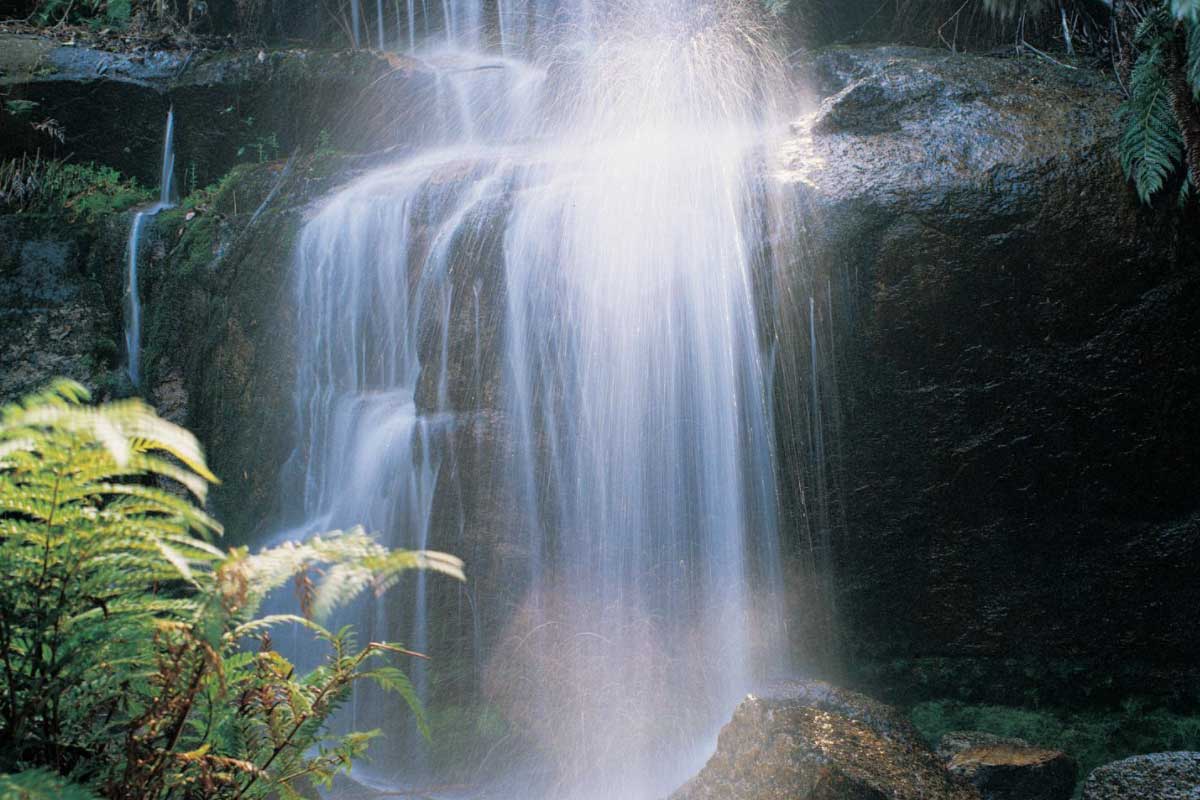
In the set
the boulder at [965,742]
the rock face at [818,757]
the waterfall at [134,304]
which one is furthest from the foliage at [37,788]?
the waterfall at [134,304]

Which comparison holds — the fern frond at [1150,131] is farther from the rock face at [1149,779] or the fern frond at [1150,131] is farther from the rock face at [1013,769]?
the rock face at [1013,769]

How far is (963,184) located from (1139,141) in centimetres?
89

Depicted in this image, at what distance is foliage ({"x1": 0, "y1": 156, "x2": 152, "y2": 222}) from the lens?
8047 millimetres

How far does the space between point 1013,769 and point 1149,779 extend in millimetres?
544

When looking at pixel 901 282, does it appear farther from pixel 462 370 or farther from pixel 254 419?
pixel 254 419

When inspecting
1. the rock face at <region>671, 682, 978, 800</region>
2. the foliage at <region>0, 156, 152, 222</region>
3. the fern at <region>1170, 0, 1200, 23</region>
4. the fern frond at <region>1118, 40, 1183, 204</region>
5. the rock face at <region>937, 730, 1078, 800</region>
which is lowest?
the rock face at <region>937, 730, 1078, 800</region>

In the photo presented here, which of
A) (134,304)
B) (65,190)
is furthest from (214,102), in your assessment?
(134,304)

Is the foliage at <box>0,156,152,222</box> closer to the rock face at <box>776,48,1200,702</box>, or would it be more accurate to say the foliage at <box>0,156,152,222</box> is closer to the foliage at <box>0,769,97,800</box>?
the rock face at <box>776,48,1200,702</box>

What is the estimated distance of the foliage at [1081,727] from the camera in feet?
13.5

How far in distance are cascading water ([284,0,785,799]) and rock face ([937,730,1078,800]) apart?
3.72 feet

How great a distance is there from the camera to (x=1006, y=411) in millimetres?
4379

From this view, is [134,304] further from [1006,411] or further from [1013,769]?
[1013,769]

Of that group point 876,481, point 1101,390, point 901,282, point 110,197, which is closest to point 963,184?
point 901,282

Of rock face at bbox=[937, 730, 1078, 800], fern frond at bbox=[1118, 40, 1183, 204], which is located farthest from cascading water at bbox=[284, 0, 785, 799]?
fern frond at bbox=[1118, 40, 1183, 204]
